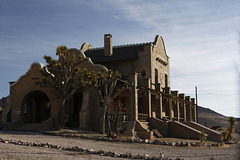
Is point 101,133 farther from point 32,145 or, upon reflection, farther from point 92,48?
point 92,48

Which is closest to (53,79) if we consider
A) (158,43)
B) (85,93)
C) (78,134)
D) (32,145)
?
(85,93)

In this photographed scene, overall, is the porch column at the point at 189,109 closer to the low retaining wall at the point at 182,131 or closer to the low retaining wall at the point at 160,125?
the low retaining wall at the point at 182,131

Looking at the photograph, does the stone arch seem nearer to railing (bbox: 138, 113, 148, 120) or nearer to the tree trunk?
the tree trunk

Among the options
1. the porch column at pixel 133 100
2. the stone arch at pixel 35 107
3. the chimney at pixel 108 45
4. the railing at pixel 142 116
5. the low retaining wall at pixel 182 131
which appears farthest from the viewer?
the chimney at pixel 108 45

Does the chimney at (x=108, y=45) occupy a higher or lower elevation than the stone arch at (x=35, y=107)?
higher

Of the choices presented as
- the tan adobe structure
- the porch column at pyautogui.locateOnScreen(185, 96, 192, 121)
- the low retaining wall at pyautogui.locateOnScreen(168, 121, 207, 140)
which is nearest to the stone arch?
the tan adobe structure

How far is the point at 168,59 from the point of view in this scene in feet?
134

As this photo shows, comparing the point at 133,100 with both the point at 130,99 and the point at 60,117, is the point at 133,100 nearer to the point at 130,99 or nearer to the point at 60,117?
the point at 130,99

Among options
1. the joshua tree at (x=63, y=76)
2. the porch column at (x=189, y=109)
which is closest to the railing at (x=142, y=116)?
the joshua tree at (x=63, y=76)

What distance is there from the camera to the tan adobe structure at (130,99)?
27.6m

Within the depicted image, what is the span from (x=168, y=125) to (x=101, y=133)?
6742mm

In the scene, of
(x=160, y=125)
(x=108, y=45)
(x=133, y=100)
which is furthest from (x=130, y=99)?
(x=108, y=45)

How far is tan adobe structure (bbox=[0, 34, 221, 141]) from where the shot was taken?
27.6 metres

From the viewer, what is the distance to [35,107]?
3381 cm
